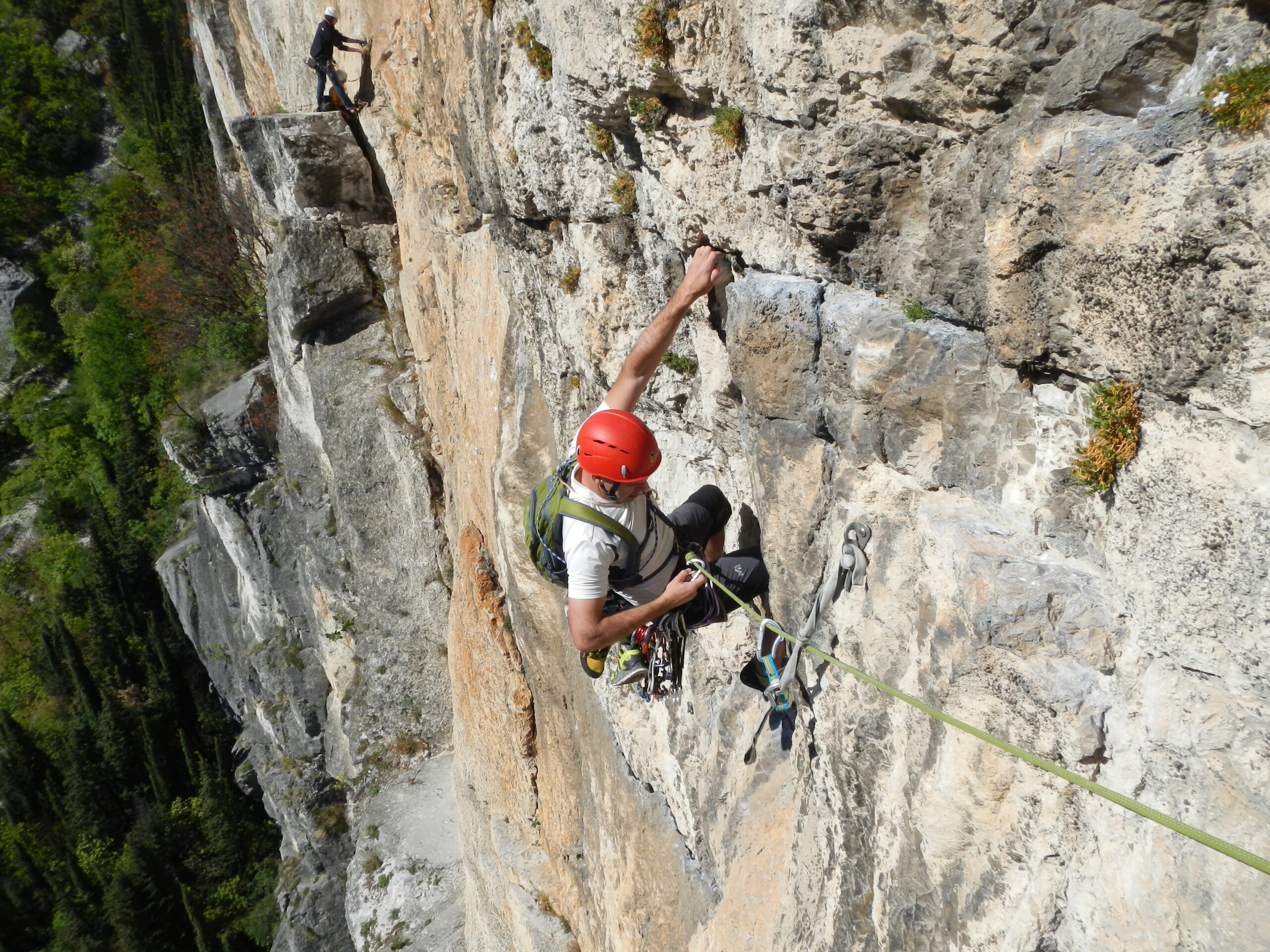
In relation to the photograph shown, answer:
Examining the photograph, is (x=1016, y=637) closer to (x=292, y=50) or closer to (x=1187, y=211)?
(x=1187, y=211)

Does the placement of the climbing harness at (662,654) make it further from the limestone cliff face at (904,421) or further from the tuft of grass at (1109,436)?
the tuft of grass at (1109,436)

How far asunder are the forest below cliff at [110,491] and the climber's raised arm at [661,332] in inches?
782

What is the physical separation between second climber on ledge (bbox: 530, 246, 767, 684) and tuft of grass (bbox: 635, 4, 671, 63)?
81 centimetres

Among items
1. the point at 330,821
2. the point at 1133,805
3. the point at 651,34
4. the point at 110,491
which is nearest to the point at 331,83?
the point at 651,34

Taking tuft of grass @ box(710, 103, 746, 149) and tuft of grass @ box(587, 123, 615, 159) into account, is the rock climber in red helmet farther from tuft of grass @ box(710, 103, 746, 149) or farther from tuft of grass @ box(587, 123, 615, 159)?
tuft of grass @ box(587, 123, 615, 159)

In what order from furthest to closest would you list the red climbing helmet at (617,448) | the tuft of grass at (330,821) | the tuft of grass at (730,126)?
the tuft of grass at (330,821) < the red climbing helmet at (617,448) < the tuft of grass at (730,126)

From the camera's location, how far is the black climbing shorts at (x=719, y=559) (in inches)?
156

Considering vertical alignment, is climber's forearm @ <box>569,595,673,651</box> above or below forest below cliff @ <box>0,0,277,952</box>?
above

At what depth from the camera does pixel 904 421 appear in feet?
9.11

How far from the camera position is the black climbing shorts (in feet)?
13.0

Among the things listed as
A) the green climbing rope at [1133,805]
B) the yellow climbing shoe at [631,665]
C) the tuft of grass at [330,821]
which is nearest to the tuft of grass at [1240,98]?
the green climbing rope at [1133,805]

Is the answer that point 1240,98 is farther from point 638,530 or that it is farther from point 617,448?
point 638,530

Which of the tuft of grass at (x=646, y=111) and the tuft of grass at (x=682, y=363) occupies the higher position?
the tuft of grass at (x=646, y=111)

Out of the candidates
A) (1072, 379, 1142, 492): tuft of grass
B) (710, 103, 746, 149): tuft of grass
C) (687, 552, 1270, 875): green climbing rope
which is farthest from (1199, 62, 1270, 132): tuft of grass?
(710, 103, 746, 149): tuft of grass
